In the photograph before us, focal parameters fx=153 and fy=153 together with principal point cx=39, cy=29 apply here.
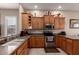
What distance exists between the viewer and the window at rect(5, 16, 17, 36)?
23.3 feet

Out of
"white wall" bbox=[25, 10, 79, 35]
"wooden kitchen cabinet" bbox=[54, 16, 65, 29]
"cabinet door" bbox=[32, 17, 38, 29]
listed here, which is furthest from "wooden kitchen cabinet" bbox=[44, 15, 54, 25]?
"cabinet door" bbox=[32, 17, 38, 29]

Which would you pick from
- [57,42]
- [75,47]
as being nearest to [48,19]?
[57,42]

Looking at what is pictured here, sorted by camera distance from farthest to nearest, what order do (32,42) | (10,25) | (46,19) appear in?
(46,19)
(32,42)
(10,25)

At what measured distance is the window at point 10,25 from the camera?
7.09 m

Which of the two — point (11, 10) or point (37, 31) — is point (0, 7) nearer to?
point (11, 10)

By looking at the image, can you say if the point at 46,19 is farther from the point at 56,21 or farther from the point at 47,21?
the point at 56,21

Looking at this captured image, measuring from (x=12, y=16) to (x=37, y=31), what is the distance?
322 cm

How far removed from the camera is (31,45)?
937 centimetres

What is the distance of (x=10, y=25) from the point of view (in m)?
7.38

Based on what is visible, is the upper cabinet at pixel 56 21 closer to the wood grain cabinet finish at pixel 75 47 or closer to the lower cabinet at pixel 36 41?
the lower cabinet at pixel 36 41

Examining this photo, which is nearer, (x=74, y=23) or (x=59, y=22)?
(x=59, y=22)

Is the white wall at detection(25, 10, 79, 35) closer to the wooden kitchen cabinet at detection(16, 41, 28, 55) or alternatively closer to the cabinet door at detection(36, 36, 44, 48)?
the cabinet door at detection(36, 36, 44, 48)
